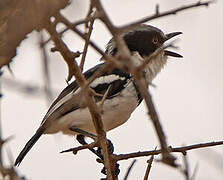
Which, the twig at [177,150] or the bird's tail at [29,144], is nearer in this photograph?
the twig at [177,150]

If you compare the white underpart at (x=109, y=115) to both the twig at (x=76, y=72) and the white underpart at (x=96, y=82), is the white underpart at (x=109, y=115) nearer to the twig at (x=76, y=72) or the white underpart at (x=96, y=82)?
the white underpart at (x=96, y=82)

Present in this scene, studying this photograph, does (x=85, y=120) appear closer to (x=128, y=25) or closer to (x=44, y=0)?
(x=44, y=0)

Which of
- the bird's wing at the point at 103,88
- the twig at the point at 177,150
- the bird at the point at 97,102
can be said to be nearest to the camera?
the twig at the point at 177,150

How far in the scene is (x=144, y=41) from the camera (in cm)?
549

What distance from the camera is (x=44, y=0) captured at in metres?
1.99

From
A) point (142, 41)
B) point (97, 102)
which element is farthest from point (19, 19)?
point (142, 41)

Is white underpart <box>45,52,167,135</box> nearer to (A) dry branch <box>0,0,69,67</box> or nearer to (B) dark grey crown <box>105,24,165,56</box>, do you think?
(B) dark grey crown <box>105,24,165,56</box>

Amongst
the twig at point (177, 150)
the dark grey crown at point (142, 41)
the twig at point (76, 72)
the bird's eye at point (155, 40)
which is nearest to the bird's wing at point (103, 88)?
the dark grey crown at point (142, 41)

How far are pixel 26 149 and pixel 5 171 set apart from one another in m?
2.76

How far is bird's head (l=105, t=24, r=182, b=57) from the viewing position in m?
5.42

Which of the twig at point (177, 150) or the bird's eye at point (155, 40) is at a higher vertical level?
the bird's eye at point (155, 40)

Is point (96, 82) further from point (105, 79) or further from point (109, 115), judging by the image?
point (109, 115)

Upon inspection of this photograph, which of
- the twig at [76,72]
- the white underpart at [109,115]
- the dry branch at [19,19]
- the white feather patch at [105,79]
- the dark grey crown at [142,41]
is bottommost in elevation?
the twig at [76,72]

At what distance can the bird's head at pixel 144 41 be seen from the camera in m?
5.42
